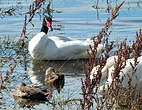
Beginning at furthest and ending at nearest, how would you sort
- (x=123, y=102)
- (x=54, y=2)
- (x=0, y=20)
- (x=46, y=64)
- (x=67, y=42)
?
(x=54, y=2), (x=0, y=20), (x=67, y=42), (x=46, y=64), (x=123, y=102)

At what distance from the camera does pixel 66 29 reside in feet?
38.9

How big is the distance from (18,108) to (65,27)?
20.4 feet

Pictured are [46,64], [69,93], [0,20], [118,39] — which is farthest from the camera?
[0,20]

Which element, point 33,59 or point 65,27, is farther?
point 65,27

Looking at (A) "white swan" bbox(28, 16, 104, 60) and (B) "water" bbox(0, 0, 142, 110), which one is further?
(A) "white swan" bbox(28, 16, 104, 60)

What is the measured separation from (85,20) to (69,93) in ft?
20.9

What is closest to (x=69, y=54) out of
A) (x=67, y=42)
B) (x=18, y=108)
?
(x=67, y=42)

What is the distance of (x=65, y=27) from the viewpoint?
472 inches

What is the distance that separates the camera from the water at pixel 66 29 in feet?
23.1

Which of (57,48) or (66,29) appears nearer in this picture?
(57,48)

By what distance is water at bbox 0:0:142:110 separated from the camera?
7039mm

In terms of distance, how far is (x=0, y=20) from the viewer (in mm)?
12523

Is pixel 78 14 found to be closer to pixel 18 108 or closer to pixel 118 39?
pixel 118 39

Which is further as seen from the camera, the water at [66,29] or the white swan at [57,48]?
the white swan at [57,48]
